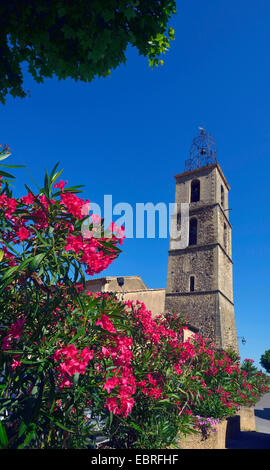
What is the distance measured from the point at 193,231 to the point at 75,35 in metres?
21.5

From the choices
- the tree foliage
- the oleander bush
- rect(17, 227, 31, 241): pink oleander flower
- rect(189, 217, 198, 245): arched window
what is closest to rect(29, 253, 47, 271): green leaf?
the oleander bush

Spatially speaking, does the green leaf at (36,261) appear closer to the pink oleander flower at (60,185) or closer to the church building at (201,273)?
the pink oleander flower at (60,185)

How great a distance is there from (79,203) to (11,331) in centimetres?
160

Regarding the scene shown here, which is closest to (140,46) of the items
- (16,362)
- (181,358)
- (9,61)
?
(9,61)

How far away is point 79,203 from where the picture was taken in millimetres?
3484

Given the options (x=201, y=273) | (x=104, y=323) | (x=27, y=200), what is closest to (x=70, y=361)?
(x=104, y=323)

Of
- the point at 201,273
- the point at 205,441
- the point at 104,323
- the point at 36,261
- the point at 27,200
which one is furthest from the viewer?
the point at 201,273

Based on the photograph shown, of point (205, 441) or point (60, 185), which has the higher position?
point (60, 185)

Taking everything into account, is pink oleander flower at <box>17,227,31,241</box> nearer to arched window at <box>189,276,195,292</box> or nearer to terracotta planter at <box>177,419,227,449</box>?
terracotta planter at <box>177,419,227,449</box>

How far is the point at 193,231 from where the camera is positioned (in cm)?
2430

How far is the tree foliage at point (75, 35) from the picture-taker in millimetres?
3549

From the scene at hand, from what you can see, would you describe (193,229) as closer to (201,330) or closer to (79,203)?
(201,330)

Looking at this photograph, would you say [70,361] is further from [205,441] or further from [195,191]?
[195,191]

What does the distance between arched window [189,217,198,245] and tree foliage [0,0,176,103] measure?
20.2 meters
